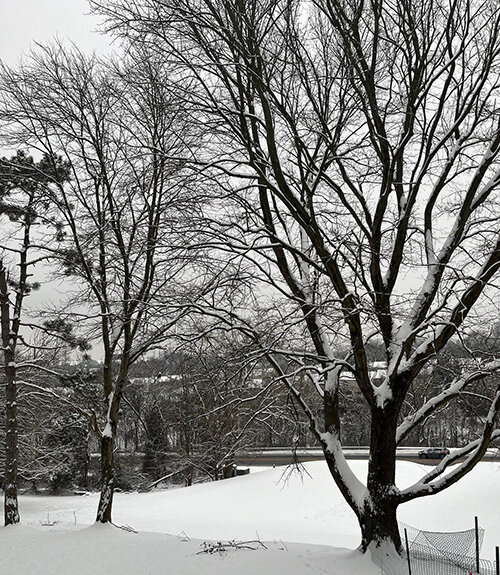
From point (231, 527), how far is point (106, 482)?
20.1ft

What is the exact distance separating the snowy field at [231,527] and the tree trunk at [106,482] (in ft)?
1.10

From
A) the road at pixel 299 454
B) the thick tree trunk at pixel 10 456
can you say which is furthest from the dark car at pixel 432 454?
the thick tree trunk at pixel 10 456

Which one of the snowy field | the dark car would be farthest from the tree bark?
the dark car

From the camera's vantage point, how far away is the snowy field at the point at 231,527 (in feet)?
25.9

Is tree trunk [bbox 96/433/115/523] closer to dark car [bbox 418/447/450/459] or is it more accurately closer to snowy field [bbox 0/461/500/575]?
snowy field [bbox 0/461/500/575]

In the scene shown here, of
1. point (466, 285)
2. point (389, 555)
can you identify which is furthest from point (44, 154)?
point (389, 555)

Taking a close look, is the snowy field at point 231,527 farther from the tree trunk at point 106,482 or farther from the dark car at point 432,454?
the dark car at point 432,454

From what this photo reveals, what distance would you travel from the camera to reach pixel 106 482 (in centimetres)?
1182

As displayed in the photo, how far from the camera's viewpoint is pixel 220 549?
8578mm

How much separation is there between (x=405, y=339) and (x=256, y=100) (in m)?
4.96

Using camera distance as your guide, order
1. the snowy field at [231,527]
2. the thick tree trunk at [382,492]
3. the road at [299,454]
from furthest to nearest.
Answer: the road at [299,454], the snowy field at [231,527], the thick tree trunk at [382,492]

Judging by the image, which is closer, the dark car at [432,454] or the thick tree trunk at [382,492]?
the thick tree trunk at [382,492]

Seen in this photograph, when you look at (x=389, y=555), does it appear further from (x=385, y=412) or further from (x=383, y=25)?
(x=383, y=25)

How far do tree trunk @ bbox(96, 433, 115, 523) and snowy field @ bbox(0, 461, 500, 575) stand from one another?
0.34 metres
